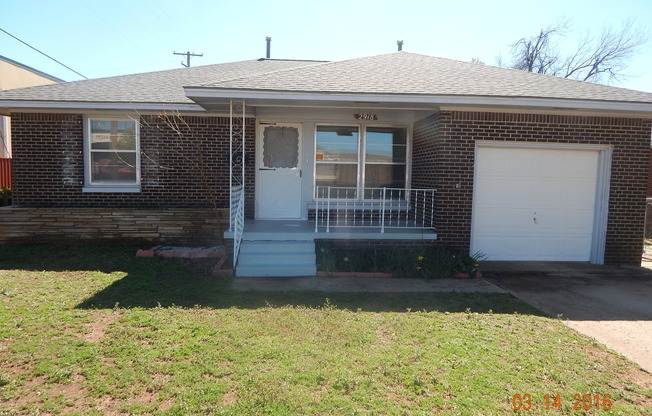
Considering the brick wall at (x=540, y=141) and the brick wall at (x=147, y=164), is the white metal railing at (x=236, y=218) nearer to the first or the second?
the brick wall at (x=147, y=164)

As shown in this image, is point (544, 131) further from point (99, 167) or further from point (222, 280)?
point (99, 167)

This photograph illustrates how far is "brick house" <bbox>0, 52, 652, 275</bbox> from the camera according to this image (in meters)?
7.43

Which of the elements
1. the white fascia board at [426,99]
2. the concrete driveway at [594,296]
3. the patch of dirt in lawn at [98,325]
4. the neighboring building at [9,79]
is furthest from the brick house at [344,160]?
the neighboring building at [9,79]

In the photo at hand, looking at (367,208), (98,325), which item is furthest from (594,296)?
(98,325)

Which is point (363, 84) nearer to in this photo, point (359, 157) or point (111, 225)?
point (359, 157)

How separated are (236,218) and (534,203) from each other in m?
5.65

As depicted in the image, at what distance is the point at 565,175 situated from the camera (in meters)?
8.14

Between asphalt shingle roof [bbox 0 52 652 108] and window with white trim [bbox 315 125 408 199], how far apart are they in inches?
55.9

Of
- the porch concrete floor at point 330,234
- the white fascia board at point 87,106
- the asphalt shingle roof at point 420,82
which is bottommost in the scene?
the porch concrete floor at point 330,234

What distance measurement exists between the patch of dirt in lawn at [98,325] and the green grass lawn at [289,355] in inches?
1.0

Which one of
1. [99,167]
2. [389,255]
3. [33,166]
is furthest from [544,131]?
[33,166]

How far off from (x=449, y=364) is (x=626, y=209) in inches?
257

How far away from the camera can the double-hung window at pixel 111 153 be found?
9039 mm

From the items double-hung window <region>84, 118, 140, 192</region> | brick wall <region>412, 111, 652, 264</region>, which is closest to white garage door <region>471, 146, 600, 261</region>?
brick wall <region>412, 111, 652, 264</region>
